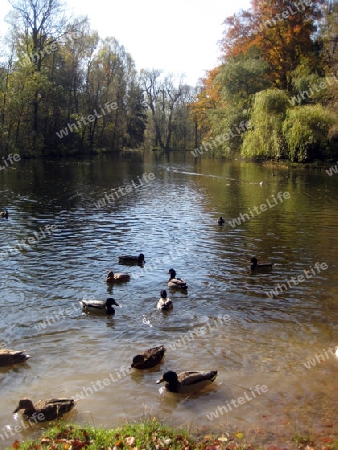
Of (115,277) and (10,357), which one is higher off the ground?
(115,277)

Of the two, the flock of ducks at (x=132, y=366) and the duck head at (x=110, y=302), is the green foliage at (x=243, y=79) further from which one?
the flock of ducks at (x=132, y=366)

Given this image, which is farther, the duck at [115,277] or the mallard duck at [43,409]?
the duck at [115,277]

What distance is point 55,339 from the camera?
917 centimetres

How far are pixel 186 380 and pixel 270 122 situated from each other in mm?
44536

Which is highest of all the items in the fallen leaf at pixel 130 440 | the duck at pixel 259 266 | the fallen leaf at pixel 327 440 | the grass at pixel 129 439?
the duck at pixel 259 266

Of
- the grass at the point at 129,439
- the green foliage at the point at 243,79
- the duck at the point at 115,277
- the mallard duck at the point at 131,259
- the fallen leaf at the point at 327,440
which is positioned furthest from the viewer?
the green foliage at the point at 243,79

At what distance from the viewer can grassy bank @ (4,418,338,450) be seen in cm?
552

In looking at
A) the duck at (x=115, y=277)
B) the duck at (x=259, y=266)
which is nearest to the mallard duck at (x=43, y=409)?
the duck at (x=115, y=277)

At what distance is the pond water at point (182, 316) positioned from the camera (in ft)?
22.5

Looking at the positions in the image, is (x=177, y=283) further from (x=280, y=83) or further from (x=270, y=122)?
(x=280, y=83)

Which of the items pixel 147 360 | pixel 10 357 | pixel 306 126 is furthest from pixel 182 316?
pixel 306 126

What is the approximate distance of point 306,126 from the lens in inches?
1752

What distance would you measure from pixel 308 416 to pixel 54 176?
3576 cm

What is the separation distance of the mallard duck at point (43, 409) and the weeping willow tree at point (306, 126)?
4321 cm
